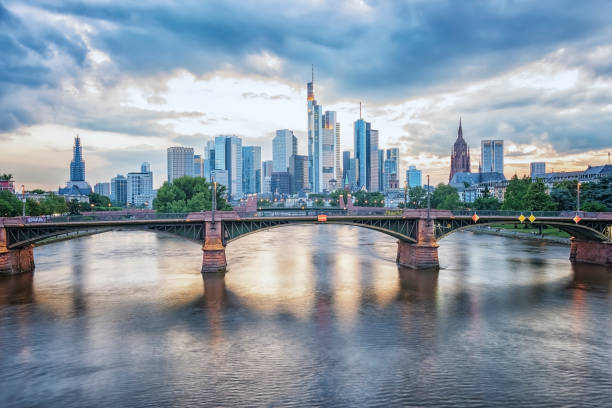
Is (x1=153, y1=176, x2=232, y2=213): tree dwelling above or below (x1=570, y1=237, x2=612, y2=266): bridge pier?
above

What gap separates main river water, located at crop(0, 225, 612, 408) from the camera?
923 inches

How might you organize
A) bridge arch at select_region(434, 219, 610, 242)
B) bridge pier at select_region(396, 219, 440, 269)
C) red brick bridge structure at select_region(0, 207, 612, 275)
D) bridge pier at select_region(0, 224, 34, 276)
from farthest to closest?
bridge arch at select_region(434, 219, 610, 242) → bridge pier at select_region(396, 219, 440, 269) → bridge pier at select_region(0, 224, 34, 276) → red brick bridge structure at select_region(0, 207, 612, 275)

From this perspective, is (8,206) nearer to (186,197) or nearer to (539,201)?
(186,197)

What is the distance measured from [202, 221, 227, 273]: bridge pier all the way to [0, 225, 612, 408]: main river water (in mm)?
2452

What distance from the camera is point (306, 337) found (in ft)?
105

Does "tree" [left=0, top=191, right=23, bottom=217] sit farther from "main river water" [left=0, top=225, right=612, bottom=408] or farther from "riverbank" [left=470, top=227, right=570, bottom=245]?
"riverbank" [left=470, top=227, right=570, bottom=245]

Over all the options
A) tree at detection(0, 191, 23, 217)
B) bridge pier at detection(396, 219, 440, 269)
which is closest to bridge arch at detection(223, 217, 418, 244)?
bridge pier at detection(396, 219, 440, 269)

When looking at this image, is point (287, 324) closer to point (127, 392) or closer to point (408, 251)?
point (127, 392)

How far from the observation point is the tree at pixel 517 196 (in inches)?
4556

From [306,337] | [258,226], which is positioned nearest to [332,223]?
[258,226]

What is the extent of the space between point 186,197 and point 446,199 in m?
105

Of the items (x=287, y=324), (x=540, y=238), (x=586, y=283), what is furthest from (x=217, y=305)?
(x=540, y=238)

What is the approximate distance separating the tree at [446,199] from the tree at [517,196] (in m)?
28.7

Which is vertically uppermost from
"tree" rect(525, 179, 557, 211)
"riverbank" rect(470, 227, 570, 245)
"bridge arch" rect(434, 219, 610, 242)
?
"tree" rect(525, 179, 557, 211)
